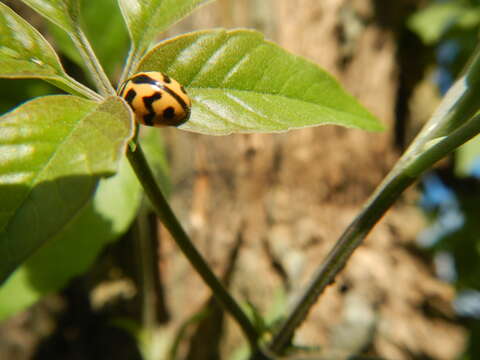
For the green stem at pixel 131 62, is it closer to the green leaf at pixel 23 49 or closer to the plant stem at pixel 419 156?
the green leaf at pixel 23 49

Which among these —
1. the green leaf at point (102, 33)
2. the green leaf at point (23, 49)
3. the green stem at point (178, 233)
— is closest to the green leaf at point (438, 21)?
the green leaf at point (102, 33)

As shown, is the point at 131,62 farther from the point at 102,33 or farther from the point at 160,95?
the point at 102,33

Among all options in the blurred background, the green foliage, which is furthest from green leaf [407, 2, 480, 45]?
the green foliage

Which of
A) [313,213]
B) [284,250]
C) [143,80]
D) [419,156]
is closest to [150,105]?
[143,80]

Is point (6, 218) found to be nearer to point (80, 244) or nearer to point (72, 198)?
point (72, 198)

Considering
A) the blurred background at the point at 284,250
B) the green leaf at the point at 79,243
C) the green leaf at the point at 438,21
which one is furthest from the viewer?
the green leaf at the point at 438,21

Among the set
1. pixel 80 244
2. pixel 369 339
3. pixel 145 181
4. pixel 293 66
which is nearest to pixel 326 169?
pixel 369 339
